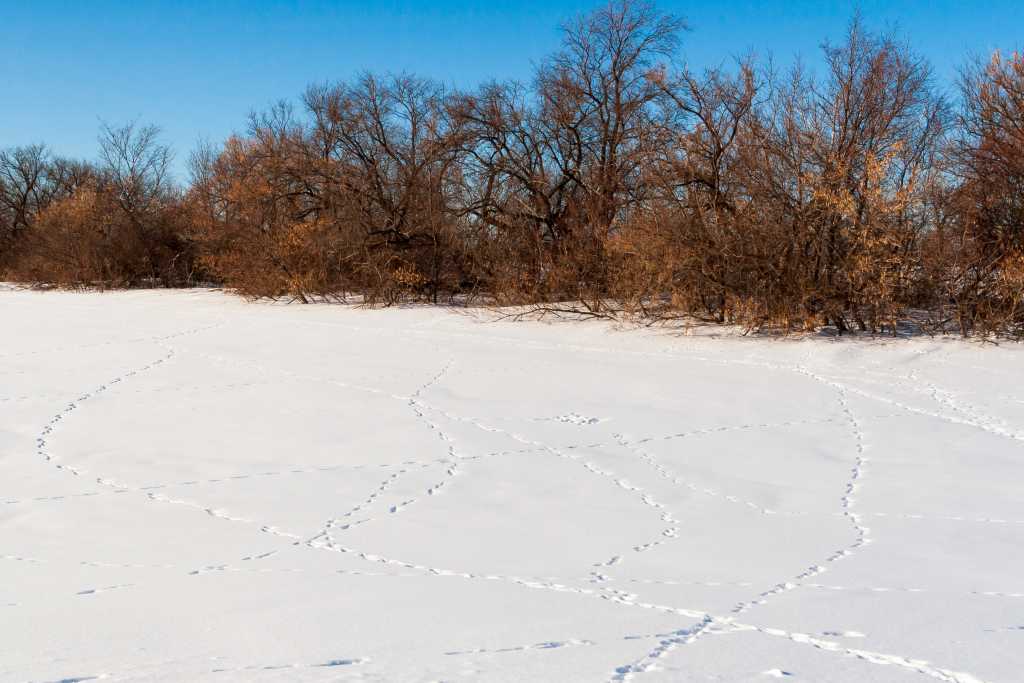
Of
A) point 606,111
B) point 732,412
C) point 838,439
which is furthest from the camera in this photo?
point 606,111

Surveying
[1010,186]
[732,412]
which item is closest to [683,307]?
[1010,186]

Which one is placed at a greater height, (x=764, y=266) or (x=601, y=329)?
(x=764, y=266)

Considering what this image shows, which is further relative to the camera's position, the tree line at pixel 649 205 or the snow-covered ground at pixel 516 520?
the tree line at pixel 649 205

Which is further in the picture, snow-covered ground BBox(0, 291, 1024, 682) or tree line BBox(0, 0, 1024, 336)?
tree line BBox(0, 0, 1024, 336)

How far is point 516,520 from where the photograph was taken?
659cm

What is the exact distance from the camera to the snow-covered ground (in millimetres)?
3979

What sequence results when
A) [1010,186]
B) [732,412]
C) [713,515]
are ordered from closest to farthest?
[713,515]
[732,412]
[1010,186]

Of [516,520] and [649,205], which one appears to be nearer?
[516,520]

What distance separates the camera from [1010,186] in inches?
636

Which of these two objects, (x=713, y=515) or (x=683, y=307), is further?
(x=683, y=307)

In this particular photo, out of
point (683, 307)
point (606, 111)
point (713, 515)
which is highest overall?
point (606, 111)

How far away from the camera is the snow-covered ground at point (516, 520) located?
3979 mm

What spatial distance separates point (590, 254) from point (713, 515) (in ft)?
44.7

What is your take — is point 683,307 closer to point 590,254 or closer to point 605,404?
point 590,254
